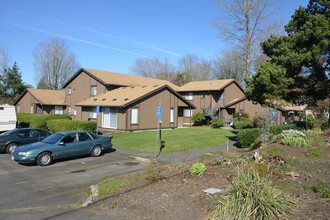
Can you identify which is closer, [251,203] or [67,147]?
[251,203]

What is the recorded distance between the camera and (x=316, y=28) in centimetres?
1555

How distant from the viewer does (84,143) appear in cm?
1338

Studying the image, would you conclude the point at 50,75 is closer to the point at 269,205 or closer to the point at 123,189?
the point at 123,189

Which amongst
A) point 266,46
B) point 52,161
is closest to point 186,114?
point 266,46

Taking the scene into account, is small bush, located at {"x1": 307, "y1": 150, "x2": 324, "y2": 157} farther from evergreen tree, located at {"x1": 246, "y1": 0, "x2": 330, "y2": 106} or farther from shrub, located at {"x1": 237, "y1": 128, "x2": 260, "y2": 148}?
evergreen tree, located at {"x1": 246, "y1": 0, "x2": 330, "y2": 106}

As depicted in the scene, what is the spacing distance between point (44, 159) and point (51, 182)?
119 inches

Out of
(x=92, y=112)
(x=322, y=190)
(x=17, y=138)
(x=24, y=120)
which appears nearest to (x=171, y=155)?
(x=322, y=190)


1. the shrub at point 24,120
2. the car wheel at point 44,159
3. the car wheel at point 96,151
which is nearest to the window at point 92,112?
the shrub at point 24,120

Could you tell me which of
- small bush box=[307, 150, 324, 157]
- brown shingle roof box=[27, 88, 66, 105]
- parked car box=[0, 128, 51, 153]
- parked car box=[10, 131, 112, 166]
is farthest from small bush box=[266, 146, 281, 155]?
brown shingle roof box=[27, 88, 66, 105]

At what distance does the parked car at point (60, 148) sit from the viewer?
37.8 ft

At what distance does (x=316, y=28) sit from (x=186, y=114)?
22.8 m

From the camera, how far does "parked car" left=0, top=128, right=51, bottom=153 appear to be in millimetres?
14688

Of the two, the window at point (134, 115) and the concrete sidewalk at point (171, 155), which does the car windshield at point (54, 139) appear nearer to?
the concrete sidewalk at point (171, 155)

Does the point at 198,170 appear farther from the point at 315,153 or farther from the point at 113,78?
the point at 113,78
